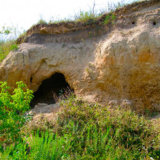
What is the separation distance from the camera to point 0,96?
407 centimetres

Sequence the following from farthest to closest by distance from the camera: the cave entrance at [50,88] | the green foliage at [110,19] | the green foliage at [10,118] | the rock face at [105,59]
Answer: the cave entrance at [50,88] < the green foliage at [110,19] < the rock face at [105,59] < the green foliage at [10,118]

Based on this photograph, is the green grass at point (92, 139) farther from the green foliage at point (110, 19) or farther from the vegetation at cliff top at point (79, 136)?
the green foliage at point (110, 19)

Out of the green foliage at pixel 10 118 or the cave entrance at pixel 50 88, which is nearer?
the green foliage at pixel 10 118

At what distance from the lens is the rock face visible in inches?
223

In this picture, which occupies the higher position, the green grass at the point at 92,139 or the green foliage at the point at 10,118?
the green foliage at the point at 10,118

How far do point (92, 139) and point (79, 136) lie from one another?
0.27 meters

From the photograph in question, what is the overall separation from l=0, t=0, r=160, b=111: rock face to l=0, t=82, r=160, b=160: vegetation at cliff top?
1278mm

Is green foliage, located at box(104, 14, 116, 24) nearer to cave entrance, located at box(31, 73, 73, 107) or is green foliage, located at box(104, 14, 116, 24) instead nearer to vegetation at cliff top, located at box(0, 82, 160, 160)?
cave entrance, located at box(31, 73, 73, 107)

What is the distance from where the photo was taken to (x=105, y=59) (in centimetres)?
593

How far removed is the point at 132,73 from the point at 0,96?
139 inches

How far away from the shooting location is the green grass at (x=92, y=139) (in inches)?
137

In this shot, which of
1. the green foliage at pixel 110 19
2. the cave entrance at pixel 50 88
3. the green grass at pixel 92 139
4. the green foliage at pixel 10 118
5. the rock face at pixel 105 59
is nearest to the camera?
the green grass at pixel 92 139

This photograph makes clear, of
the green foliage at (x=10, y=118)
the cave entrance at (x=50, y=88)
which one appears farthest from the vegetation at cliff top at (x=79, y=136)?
the cave entrance at (x=50, y=88)

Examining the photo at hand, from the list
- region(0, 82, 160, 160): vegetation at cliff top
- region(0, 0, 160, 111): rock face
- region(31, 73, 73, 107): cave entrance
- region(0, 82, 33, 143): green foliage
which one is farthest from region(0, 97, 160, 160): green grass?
region(31, 73, 73, 107): cave entrance
